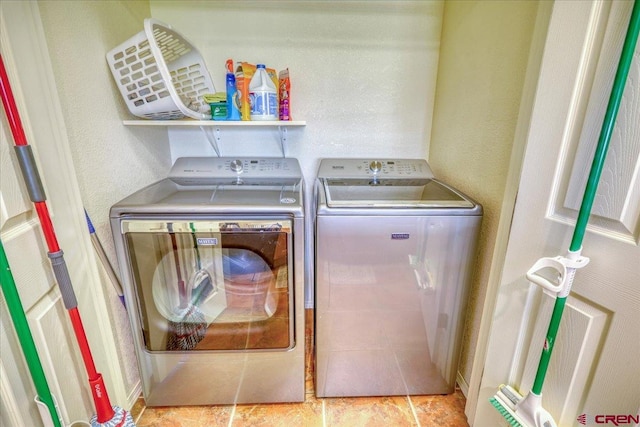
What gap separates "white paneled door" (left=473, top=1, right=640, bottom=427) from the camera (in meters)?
0.72

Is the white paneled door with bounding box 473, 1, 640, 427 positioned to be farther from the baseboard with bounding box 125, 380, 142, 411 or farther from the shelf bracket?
the baseboard with bounding box 125, 380, 142, 411

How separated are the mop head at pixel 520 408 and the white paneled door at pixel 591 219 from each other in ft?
0.14

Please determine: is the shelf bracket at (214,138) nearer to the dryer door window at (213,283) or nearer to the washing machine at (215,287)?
the washing machine at (215,287)

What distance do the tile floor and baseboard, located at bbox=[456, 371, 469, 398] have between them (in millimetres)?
40

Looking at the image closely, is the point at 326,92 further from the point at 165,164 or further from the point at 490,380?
the point at 490,380

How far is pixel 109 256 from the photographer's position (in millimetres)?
1277

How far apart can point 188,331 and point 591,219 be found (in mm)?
1499

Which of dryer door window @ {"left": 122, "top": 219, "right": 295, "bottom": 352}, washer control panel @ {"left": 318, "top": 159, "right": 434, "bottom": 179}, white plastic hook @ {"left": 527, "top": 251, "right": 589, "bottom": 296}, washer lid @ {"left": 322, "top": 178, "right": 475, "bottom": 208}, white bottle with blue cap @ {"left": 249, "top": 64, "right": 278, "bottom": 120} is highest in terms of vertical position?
white bottle with blue cap @ {"left": 249, "top": 64, "right": 278, "bottom": 120}

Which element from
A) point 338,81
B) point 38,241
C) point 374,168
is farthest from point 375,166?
point 38,241

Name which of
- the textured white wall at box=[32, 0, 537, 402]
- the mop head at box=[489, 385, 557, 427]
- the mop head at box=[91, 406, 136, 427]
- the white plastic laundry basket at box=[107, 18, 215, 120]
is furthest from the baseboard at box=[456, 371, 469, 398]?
the white plastic laundry basket at box=[107, 18, 215, 120]

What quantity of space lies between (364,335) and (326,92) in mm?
1325

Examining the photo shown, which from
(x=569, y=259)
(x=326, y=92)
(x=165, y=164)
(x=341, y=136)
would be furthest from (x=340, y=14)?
(x=569, y=259)

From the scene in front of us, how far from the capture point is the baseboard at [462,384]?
4.85 ft

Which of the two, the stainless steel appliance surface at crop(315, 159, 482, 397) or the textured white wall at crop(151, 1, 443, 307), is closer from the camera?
the stainless steel appliance surface at crop(315, 159, 482, 397)
